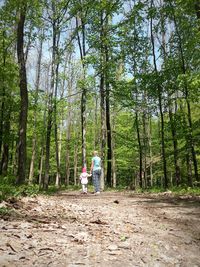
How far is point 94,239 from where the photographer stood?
4.85 metres

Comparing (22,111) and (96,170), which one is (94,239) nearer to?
(96,170)

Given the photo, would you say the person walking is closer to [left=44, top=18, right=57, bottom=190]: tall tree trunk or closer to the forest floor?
[left=44, top=18, right=57, bottom=190]: tall tree trunk

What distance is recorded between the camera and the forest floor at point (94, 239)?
395cm

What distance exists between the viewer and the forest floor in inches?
155

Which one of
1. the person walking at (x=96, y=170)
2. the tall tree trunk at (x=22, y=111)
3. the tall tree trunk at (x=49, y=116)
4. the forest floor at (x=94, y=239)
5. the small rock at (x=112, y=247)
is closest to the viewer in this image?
the forest floor at (x=94, y=239)

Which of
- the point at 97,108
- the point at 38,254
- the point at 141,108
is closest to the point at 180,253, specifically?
the point at 38,254

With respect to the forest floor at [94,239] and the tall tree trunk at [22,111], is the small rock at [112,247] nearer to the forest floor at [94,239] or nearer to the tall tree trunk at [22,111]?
the forest floor at [94,239]

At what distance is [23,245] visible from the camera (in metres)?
4.18

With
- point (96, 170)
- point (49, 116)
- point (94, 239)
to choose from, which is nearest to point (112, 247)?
point (94, 239)

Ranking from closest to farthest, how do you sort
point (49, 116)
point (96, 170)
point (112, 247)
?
point (112, 247) < point (96, 170) < point (49, 116)

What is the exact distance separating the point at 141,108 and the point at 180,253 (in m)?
19.4

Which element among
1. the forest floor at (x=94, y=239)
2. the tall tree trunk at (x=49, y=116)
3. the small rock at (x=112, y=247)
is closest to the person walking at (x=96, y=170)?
the tall tree trunk at (x=49, y=116)

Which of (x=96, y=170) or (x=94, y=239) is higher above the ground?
(x=96, y=170)

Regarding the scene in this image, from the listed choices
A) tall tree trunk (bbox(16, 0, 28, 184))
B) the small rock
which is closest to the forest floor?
the small rock
